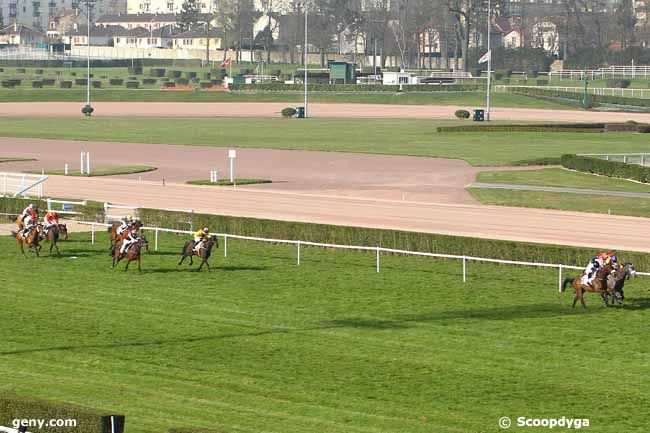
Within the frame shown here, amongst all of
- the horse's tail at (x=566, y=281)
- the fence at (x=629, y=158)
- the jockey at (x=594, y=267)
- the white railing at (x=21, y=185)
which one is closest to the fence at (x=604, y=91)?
the fence at (x=629, y=158)

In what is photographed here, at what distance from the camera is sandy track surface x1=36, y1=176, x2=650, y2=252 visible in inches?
1470

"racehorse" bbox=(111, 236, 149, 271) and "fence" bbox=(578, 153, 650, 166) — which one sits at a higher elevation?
"racehorse" bbox=(111, 236, 149, 271)

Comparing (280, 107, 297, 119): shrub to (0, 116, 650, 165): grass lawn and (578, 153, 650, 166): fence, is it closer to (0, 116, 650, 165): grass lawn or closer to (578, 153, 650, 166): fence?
(0, 116, 650, 165): grass lawn

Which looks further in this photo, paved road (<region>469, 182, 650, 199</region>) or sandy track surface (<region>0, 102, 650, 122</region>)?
sandy track surface (<region>0, 102, 650, 122</region>)

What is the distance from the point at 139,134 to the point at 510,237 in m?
45.1

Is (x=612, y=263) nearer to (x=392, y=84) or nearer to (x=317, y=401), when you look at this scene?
(x=317, y=401)

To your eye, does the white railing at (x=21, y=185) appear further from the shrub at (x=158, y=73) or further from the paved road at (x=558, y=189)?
the shrub at (x=158, y=73)

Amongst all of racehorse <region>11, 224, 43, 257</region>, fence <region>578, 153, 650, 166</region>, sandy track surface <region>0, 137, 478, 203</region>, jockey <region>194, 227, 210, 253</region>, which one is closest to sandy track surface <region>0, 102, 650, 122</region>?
sandy track surface <region>0, 137, 478, 203</region>

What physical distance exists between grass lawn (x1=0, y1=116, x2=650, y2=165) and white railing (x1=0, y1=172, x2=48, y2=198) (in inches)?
865

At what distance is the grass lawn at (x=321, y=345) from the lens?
1898 cm

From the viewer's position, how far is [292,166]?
59719 millimetres

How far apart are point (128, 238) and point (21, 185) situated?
16.7 metres

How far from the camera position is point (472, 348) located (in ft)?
76.6

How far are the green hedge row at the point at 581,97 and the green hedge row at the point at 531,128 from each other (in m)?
24.1
